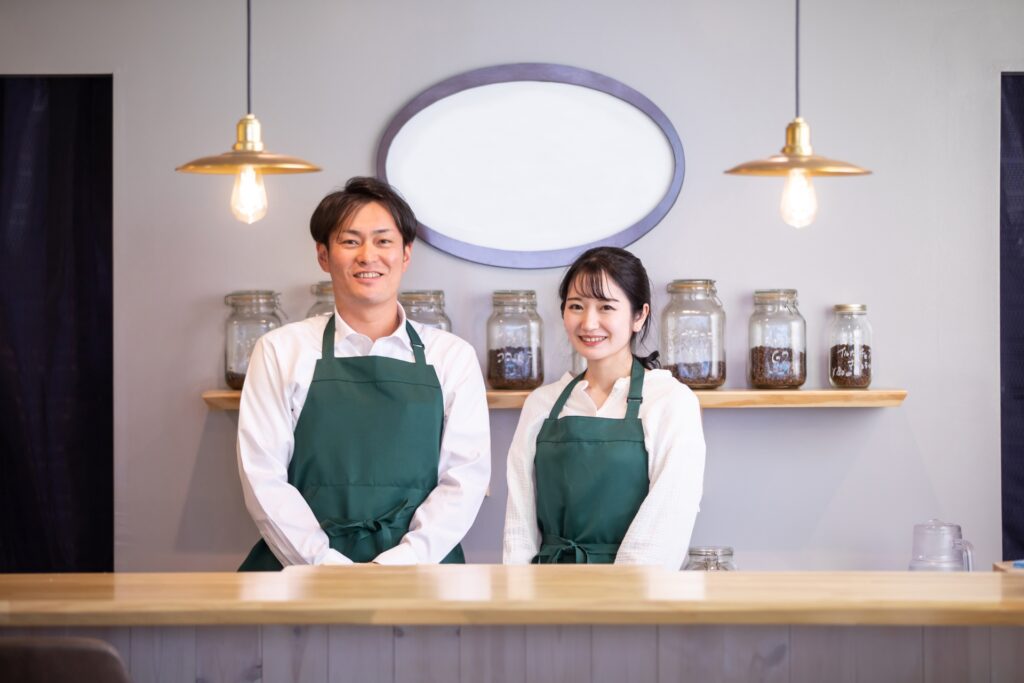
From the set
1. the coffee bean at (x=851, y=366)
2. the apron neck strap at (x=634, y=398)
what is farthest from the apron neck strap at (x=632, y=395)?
the coffee bean at (x=851, y=366)

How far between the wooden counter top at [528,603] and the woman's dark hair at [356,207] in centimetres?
130

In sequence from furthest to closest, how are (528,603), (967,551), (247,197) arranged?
(967,551), (247,197), (528,603)

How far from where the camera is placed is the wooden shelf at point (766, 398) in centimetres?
305

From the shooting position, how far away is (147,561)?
329 cm

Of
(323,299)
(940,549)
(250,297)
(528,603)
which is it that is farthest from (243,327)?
(940,549)

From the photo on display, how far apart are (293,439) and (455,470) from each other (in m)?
0.42

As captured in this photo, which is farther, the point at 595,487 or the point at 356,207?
the point at 356,207

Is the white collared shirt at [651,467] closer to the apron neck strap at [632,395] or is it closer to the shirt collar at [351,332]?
the apron neck strap at [632,395]

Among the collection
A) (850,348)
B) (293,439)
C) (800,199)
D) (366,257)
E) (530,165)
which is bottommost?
(293,439)

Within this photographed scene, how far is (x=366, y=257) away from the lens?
2822 millimetres

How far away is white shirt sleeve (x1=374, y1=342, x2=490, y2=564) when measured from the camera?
2742 millimetres

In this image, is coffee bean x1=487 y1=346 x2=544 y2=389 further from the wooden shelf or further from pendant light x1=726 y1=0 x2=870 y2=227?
pendant light x1=726 y1=0 x2=870 y2=227

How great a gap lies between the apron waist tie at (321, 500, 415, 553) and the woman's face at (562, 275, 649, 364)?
619mm

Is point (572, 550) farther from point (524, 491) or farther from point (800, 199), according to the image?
point (800, 199)
